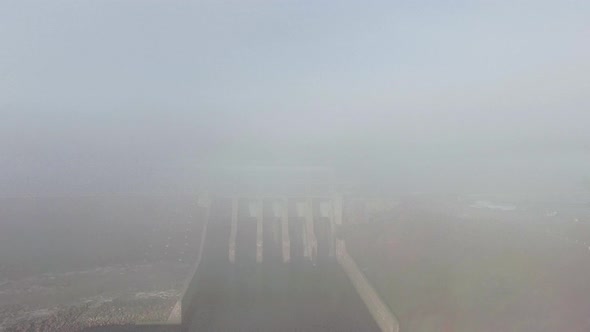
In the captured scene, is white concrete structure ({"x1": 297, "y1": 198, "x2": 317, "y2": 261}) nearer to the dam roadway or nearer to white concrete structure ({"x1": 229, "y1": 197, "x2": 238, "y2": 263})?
the dam roadway

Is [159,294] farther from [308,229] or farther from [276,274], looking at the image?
[308,229]

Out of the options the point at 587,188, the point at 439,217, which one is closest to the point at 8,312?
the point at 439,217

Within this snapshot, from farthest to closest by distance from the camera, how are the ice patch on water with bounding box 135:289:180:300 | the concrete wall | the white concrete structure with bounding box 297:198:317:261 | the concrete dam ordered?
the white concrete structure with bounding box 297:198:317:261 < the concrete dam < the ice patch on water with bounding box 135:289:180:300 < the concrete wall

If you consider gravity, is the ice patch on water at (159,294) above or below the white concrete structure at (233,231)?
below

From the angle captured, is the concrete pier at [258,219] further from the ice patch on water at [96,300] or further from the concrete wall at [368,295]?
the ice patch on water at [96,300]

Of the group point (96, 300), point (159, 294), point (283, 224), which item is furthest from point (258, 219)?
point (96, 300)

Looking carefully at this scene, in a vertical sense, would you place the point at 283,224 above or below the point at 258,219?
below

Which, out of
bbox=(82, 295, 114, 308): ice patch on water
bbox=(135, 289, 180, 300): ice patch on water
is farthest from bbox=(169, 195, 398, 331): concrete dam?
bbox=(82, 295, 114, 308): ice patch on water

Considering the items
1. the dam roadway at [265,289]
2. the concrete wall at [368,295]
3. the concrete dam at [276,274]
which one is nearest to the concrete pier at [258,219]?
the concrete dam at [276,274]
